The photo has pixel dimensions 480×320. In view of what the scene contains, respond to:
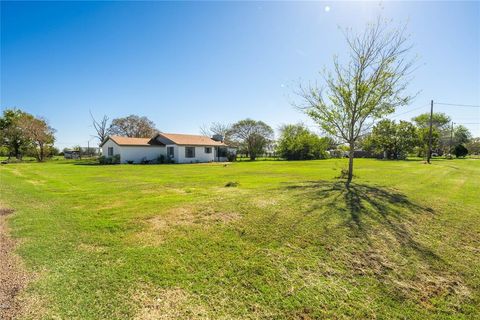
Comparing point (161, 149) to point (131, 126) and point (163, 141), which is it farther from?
point (131, 126)

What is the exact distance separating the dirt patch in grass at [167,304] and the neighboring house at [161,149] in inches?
1121

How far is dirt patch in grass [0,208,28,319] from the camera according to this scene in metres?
3.02

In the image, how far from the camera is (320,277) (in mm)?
3875

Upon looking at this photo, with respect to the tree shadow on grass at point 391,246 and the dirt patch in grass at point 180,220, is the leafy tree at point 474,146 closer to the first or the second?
the tree shadow on grass at point 391,246

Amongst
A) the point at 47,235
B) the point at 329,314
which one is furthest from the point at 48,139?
the point at 329,314

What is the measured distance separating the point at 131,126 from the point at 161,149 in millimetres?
20196

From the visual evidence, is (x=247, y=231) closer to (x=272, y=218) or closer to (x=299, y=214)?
(x=272, y=218)

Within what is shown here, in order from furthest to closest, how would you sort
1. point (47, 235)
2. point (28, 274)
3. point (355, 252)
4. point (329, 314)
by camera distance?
point (47, 235) → point (355, 252) → point (28, 274) → point (329, 314)

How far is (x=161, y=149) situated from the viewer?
3281 centimetres

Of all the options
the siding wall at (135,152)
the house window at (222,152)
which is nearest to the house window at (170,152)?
the siding wall at (135,152)

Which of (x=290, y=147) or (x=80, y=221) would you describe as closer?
(x=80, y=221)

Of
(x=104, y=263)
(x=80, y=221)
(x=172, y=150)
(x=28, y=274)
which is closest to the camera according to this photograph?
(x=28, y=274)

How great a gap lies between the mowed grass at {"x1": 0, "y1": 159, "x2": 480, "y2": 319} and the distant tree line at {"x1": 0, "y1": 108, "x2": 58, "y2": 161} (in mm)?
33600

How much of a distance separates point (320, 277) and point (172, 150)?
29805 millimetres
